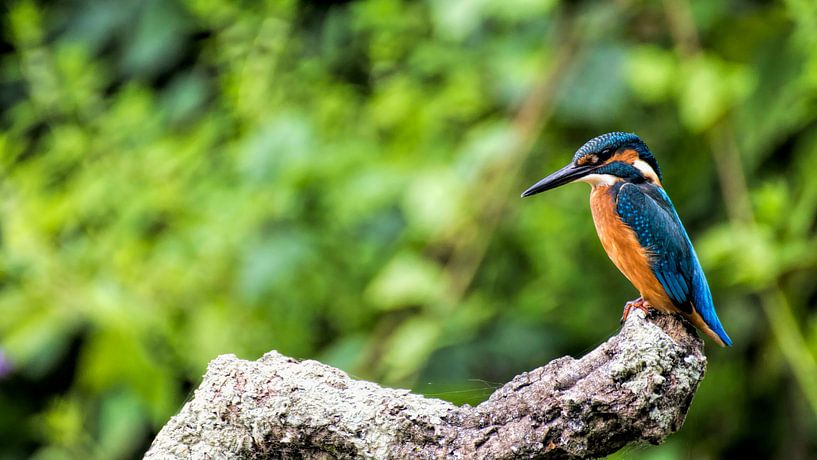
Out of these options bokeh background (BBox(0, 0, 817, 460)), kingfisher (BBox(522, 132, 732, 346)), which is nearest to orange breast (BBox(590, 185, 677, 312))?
kingfisher (BBox(522, 132, 732, 346))

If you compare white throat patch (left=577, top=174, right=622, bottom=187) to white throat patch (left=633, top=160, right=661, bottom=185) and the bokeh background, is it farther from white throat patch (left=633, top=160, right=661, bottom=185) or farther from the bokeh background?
the bokeh background

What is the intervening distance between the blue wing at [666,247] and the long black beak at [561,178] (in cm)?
4

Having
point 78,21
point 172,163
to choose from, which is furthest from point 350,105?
point 78,21

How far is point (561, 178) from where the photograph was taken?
37.7 inches

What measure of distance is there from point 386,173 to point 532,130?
0.36 m

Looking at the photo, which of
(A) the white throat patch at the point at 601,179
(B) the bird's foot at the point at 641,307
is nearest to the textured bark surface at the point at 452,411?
(B) the bird's foot at the point at 641,307

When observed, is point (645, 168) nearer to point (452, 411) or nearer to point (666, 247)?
point (666, 247)

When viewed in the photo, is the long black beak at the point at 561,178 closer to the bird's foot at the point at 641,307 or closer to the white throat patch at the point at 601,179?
the white throat patch at the point at 601,179

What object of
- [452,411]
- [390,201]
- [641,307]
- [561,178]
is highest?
[390,201]

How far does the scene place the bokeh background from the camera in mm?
2092

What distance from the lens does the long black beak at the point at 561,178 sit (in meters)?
0.95

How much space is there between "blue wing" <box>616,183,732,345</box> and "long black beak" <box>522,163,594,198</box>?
0.04 metres

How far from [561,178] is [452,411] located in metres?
0.26

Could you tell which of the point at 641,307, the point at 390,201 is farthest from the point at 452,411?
the point at 390,201
